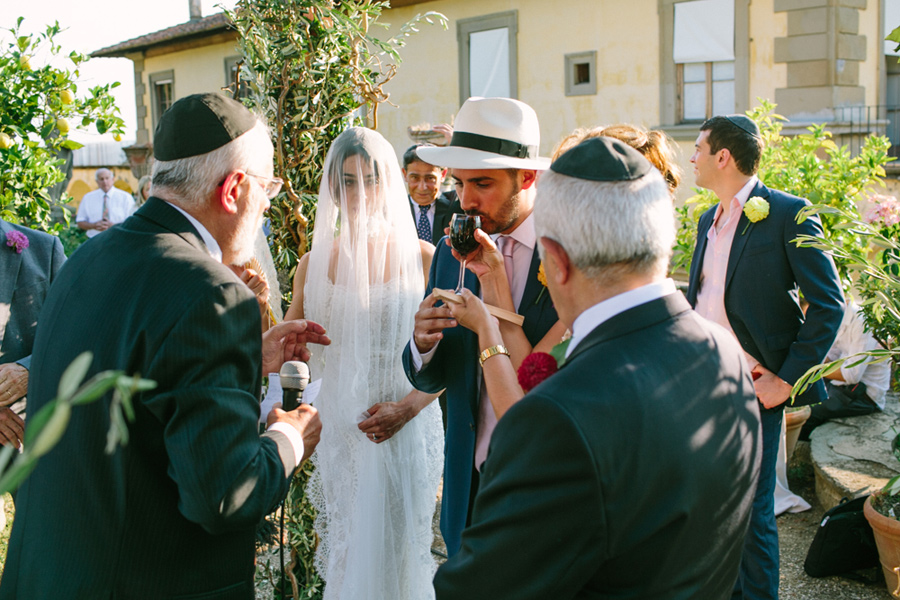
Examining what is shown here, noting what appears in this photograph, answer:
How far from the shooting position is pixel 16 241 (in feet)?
10.6

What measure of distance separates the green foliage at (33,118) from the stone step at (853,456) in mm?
4950

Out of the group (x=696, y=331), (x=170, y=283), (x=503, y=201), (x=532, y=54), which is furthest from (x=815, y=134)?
(x=532, y=54)

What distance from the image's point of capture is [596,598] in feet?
4.53

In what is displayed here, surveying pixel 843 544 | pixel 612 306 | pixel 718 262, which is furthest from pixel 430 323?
pixel 843 544

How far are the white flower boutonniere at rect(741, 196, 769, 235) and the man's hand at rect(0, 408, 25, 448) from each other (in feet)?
11.1

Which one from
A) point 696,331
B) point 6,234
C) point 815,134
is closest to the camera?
point 696,331

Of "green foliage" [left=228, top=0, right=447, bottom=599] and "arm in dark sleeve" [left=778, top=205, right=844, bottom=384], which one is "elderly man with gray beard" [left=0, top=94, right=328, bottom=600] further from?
"arm in dark sleeve" [left=778, top=205, right=844, bottom=384]

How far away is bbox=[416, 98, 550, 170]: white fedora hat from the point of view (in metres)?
2.53

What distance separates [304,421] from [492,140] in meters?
1.14

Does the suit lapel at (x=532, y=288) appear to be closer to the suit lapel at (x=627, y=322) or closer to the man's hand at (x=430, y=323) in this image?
the man's hand at (x=430, y=323)

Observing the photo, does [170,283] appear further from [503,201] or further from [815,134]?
[815,134]

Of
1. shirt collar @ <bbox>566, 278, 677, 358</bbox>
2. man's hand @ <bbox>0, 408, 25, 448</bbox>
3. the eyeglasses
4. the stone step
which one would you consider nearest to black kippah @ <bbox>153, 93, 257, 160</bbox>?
the eyeglasses

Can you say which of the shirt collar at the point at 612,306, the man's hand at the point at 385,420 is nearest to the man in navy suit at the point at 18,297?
the man's hand at the point at 385,420

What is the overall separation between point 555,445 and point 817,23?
39.4 feet
